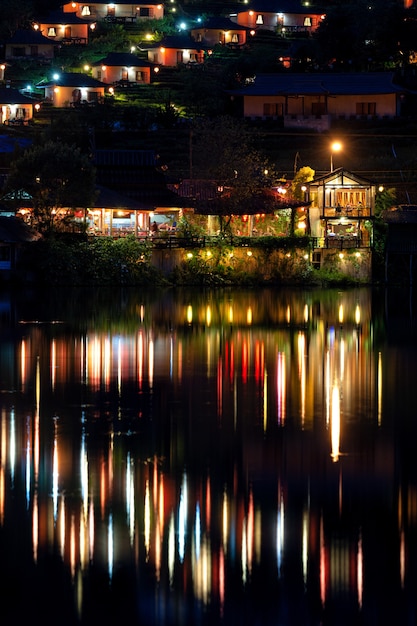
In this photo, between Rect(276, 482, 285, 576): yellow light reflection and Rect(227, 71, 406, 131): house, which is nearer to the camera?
Rect(276, 482, 285, 576): yellow light reflection

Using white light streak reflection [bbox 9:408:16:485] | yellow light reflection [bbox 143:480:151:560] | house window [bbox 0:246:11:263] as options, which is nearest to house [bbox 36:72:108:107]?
house window [bbox 0:246:11:263]

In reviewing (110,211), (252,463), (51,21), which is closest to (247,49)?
(51,21)

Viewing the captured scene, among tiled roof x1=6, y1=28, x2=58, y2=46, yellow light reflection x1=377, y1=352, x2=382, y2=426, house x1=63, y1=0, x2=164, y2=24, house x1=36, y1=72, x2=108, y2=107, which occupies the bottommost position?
yellow light reflection x1=377, y1=352, x2=382, y2=426

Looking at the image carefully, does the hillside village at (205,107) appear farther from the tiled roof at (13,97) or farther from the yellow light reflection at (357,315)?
the yellow light reflection at (357,315)

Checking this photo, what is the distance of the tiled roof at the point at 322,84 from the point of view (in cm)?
9038

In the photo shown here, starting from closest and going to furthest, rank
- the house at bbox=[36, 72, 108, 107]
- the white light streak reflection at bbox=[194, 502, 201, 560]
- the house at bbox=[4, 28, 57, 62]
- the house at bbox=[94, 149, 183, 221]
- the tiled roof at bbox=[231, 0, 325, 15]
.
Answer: the white light streak reflection at bbox=[194, 502, 201, 560] < the house at bbox=[94, 149, 183, 221] < the house at bbox=[36, 72, 108, 107] < the house at bbox=[4, 28, 57, 62] < the tiled roof at bbox=[231, 0, 325, 15]

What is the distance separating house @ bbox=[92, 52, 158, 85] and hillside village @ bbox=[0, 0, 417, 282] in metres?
0.15

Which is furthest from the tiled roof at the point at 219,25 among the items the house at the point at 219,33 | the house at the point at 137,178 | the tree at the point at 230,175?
the tree at the point at 230,175

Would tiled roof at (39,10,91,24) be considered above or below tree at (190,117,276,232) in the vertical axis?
above

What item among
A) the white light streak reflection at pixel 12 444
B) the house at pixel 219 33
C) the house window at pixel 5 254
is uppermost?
the house at pixel 219 33

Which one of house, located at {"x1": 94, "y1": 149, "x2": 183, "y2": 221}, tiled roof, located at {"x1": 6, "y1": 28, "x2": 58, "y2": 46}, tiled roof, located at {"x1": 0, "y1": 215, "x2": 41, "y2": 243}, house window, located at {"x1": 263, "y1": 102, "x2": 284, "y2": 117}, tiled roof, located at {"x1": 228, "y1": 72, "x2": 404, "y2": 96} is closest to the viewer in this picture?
tiled roof, located at {"x1": 0, "y1": 215, "x2": 41, "y2": 243}

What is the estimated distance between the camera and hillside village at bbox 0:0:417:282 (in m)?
62.5

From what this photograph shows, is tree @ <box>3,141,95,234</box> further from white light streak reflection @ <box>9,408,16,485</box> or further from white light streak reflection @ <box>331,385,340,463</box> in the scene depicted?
white light streak reflection @ <box>9,408,16,485</box>

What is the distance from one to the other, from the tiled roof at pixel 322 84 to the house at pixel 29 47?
27.2 metres
